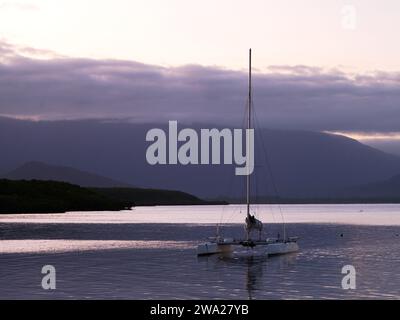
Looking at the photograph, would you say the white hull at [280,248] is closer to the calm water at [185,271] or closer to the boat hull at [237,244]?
the boat hull at [237,244]

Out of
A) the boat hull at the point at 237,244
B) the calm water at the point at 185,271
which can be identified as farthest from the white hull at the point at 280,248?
the calm water at the point at 185,271

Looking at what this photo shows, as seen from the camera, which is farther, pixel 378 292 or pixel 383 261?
pixel 383 261

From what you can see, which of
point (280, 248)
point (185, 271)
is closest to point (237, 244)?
point (280, 248)

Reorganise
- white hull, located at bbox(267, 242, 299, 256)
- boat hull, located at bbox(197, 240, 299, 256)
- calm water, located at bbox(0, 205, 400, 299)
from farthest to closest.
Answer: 1. white hull, located at bbox(267, 242, 299, 256)
2. boat hull, located at bbox(197, 240, 299, 256)
3. calm water, located at bbox(0, 205, 400, 299)

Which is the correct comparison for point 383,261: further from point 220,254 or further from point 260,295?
point 260,295

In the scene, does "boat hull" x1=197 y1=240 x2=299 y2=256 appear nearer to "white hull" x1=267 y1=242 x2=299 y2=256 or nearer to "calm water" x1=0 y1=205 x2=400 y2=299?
"white hull" x1=267 y1=242 x2=299 y2=256

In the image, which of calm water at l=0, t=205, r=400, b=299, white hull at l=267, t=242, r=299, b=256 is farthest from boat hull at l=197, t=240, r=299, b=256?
calm water at l=0, t=205, r=400, b=299

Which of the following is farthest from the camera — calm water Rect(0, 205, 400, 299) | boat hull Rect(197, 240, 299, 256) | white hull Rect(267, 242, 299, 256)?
white hull Rect(267, 242, 299, 256)

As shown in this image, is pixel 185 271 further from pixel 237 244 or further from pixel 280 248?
pixel 280 248

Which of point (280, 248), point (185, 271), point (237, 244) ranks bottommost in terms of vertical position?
point (185, 271)
